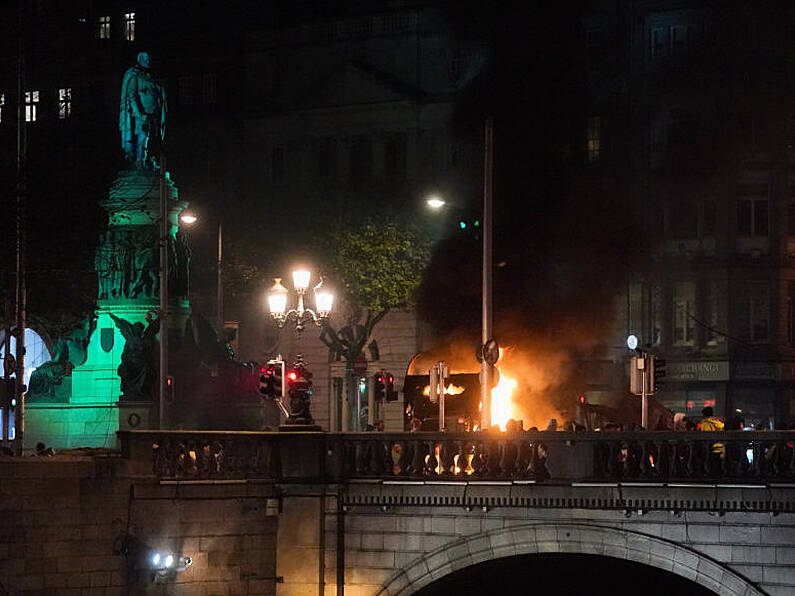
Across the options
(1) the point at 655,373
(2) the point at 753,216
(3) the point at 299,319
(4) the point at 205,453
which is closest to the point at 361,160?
(2) the point at 753,216

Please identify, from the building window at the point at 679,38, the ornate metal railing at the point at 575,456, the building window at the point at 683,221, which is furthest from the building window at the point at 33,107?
the ornate metal railing at the point at 575,456

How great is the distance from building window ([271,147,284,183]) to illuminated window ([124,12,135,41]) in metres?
9.95

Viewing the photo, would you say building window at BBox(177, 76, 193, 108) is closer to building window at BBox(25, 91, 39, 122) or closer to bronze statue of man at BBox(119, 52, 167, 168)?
building window at BBox(25, 91, 39, 122)

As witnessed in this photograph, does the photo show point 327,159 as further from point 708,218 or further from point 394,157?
point 708,218

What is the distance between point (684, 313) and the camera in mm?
69625

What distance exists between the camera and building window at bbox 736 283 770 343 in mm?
68375

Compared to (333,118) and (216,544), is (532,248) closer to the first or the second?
(333,118)

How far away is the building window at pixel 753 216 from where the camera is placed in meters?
68.4

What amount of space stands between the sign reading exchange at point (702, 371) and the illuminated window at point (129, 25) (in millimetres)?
30744

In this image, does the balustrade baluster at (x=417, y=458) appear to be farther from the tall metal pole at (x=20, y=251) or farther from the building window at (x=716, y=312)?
the building window at (x=716, y=312)

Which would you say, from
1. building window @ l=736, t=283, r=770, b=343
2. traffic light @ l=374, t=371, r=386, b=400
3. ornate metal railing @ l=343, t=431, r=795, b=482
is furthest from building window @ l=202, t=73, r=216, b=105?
ornate metal railing @ l=343, t=431, r=795, b=482

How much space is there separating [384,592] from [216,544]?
2.92 m

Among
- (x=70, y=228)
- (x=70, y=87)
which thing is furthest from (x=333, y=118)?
(x=70, y=228)

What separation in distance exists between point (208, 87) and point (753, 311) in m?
27.1
